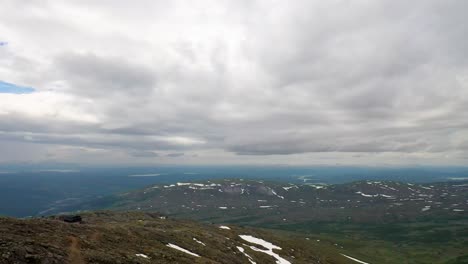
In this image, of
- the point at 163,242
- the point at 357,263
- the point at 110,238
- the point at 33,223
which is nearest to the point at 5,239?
the point at 33,223

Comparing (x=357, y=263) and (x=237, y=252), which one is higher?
(x=237, y=252)

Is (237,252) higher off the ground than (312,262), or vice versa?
(237,252)

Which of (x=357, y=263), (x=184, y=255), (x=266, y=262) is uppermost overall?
(x=184, y=255)

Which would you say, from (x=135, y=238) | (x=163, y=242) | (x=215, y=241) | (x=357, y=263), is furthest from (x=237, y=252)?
(x=357, y=263)

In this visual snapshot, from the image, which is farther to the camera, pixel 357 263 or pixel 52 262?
pixel 357 263

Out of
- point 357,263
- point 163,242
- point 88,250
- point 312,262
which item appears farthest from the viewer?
point 357,263

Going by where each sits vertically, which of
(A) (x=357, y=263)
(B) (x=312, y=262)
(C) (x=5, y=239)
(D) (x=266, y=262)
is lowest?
(A) (x=357, y=263)

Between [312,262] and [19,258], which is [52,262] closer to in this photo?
[19,258]

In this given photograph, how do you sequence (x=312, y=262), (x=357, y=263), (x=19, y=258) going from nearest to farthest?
(x=19, y=258)
(x=312, y=262)
(x=357, y=263)

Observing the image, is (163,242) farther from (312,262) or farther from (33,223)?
(312,262)
